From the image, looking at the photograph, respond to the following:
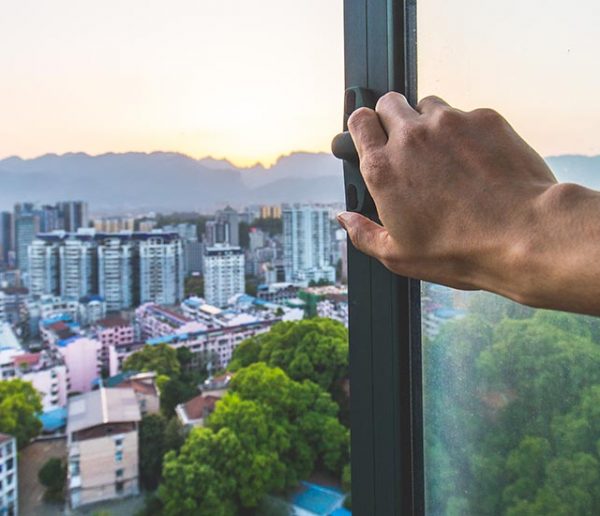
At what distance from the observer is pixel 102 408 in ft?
4.96

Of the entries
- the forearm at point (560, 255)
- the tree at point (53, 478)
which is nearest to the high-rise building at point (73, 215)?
the tree at point (53, 478)

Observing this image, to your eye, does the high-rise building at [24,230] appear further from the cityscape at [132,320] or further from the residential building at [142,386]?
the residential building at [142,386]

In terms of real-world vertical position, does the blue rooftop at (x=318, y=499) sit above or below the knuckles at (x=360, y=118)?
below

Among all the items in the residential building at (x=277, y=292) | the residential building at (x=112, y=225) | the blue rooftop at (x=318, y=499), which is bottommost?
the blue rooftop at (x=318, y=499)

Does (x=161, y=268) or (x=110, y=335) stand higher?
(x=161, y=268)

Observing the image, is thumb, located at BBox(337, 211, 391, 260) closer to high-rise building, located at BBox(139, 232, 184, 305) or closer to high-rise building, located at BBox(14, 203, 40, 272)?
high-rise building, located at BBox(139, 232, 184, 305)

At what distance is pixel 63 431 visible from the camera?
147 cm

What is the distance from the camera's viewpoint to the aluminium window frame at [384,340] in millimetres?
521

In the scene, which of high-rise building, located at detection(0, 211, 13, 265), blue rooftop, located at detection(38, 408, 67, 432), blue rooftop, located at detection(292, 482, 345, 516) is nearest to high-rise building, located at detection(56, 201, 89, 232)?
high-rise building, located at detection(0, 211, 13, 265)

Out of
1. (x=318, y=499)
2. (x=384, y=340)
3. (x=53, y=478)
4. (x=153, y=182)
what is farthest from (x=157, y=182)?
(x=384, y=340)

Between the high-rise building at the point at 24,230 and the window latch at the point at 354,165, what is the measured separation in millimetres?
1376

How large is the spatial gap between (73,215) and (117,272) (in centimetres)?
22

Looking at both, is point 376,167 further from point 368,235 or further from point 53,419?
point 53,419

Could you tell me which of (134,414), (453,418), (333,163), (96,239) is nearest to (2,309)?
(96,239)
